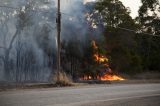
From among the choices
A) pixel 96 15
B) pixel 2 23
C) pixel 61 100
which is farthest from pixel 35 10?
pixel 61 100

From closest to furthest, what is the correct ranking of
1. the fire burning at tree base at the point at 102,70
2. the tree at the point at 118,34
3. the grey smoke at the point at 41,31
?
the grey smoke at the point at 41,31
the fire burning at tree base at the point at 102,70
the tree at the point at 118,34

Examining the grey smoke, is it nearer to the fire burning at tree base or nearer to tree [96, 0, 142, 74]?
the fire burning at tree base

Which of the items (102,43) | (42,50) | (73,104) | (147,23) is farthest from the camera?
(147,23)

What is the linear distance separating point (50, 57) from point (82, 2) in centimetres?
648

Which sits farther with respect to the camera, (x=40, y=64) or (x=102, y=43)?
(x=102, y=43)

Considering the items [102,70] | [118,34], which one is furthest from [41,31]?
[118,34]

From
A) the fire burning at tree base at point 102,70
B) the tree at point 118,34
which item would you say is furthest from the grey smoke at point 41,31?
the tree at point 118,34

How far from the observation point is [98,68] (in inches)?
1697

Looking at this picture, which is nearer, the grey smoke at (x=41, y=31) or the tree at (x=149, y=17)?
the grey smoke at (x=41, y=31)

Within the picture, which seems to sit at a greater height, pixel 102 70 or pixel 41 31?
pixel 41 31

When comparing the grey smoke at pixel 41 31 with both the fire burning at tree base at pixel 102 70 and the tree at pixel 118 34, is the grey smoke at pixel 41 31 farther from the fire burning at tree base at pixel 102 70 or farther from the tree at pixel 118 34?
the tree at pixel 118 34

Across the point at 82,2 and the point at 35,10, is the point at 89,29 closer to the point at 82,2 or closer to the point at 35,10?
the point at 82,2

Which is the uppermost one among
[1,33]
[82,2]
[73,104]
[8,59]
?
[82,2]

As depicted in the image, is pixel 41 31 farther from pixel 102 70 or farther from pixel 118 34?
pixel 118 34
